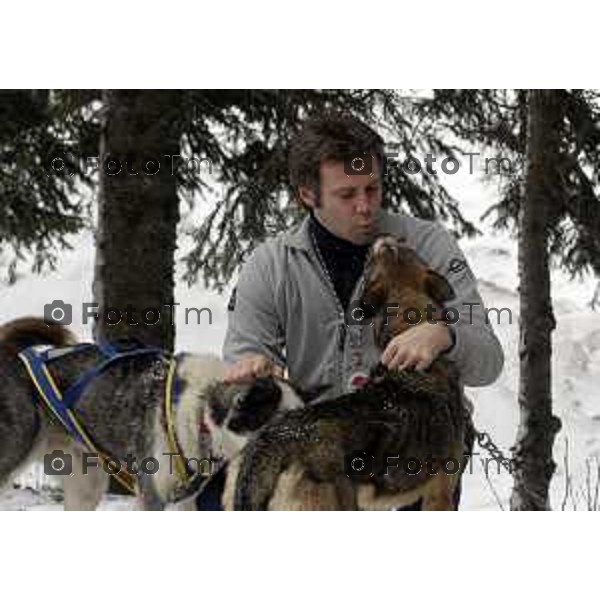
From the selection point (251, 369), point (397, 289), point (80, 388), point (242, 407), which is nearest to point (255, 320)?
point (251, 369)

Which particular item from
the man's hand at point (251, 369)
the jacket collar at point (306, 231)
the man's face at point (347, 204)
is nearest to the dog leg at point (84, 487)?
the man's hand at point (251, 369)

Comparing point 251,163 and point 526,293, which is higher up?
point 251,163

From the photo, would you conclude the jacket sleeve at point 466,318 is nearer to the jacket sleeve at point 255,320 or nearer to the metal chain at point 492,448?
the metal chain at point 492,448

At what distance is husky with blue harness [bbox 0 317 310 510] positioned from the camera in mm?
2502

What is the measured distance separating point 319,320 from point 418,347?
24 cm

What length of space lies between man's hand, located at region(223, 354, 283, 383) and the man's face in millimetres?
351

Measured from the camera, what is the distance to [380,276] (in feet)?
7.65

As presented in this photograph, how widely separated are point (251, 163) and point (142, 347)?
608 mm

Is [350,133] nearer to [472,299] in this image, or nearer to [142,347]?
[472,299]

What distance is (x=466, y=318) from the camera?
2.37 metres

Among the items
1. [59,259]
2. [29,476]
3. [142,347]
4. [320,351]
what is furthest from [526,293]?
[29,476]

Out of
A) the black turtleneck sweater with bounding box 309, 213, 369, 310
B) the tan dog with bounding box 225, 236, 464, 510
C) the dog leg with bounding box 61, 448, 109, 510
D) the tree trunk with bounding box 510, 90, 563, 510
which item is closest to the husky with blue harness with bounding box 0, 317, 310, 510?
the dog leg with bounding box 61, 448, 109, 510

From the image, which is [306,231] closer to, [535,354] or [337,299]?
[337,299]

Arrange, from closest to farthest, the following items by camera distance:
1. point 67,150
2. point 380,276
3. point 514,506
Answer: point 380,276 < point 514,506 < point 67,150
